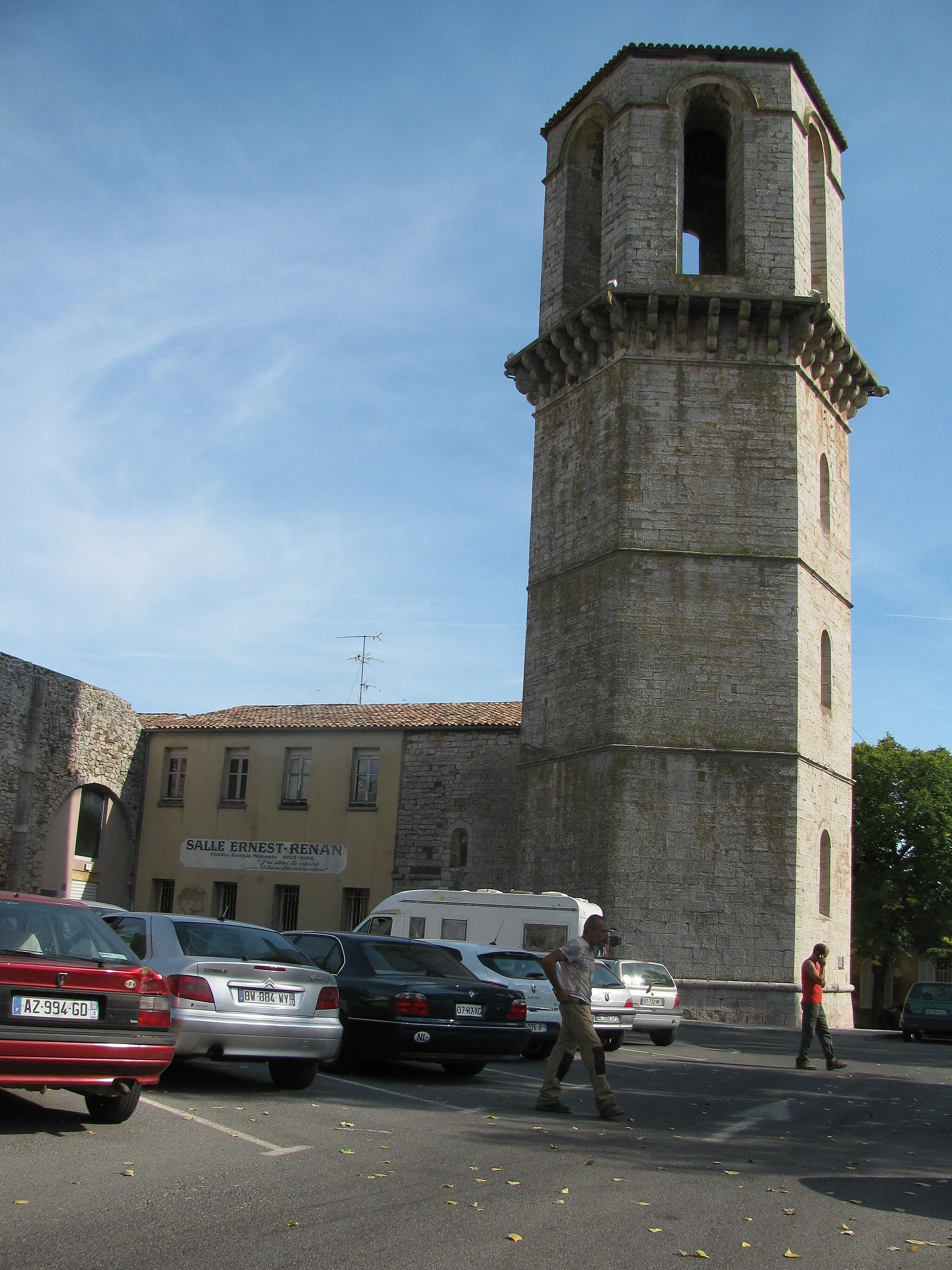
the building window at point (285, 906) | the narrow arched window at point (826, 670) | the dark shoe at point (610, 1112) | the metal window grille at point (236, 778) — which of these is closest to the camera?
the dark shoe at point (610, 1112)

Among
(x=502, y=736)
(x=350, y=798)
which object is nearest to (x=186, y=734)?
(x=350, y=798)

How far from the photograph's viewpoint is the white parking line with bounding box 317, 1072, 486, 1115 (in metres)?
8.71

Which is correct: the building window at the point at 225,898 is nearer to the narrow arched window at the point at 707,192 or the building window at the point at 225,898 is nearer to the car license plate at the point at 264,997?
the narrow arched window at the point at 707,192

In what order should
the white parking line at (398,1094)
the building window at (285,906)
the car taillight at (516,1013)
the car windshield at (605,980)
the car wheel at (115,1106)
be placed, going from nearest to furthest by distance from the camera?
the car wheel at (115,1106), the white parking line at (398,1094), the car taillight at (516,1013), the car windshield at (605,980), the building window at (285,906)

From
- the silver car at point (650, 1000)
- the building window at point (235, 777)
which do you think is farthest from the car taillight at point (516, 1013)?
the building window at point (235, 777)

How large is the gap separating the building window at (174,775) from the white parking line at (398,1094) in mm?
22230

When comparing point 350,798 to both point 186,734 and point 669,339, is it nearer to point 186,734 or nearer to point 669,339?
point 186,734

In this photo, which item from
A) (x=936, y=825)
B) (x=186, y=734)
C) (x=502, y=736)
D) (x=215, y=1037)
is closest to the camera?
(x=215, y=1037)

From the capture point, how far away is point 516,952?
45.5 feet

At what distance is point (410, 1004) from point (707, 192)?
24.3 m

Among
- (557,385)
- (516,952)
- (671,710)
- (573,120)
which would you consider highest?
(573,120)

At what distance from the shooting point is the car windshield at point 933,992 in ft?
82.9

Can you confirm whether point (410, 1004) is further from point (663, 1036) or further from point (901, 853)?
point (901, 853)

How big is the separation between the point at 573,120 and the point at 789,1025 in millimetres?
20014
